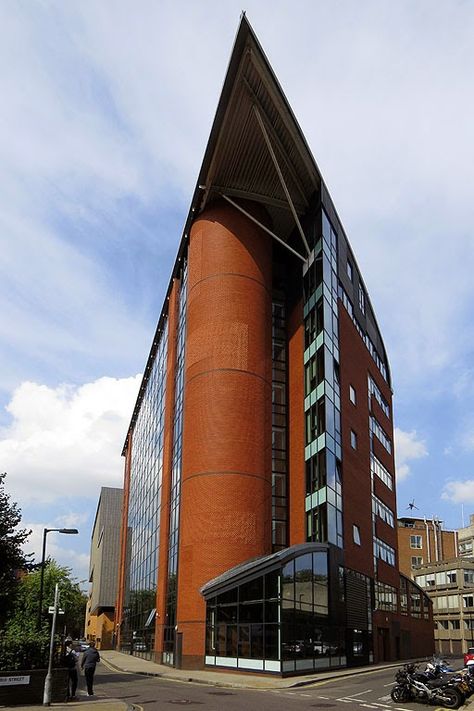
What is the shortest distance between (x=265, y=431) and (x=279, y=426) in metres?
2.25

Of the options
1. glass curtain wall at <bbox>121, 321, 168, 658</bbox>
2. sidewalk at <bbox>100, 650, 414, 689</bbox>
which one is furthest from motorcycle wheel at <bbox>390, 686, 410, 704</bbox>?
glass curtain wall at <bbox>121, 321, 168, 658</bbox>

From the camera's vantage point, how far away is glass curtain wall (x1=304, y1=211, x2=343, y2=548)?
37938 mm

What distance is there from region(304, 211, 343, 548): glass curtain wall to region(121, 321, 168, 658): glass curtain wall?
51.3 feet

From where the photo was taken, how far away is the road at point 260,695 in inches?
755

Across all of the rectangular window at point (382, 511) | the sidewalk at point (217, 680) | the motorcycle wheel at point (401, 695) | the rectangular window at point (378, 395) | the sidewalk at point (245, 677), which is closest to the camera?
the sidewalk at point (217, 680)

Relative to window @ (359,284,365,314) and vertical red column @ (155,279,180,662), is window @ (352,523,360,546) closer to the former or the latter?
vertical red column @ (155,279,180,662)

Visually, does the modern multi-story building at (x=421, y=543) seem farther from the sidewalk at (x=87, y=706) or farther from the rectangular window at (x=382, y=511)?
the sidewalk at (x=87, y=706)

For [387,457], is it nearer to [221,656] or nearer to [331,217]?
[331,217]

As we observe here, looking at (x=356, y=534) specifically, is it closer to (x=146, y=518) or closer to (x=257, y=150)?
(x=146, y=518)

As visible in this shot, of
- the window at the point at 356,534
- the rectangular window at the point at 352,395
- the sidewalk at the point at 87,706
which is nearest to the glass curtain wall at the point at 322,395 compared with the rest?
the window at the point at 356,534

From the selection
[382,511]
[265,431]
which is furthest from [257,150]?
[382,511]

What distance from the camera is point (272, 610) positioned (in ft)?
101

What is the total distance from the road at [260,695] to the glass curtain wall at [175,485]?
10227 millimetres

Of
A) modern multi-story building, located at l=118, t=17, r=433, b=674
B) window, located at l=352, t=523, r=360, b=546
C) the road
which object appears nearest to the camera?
the road
